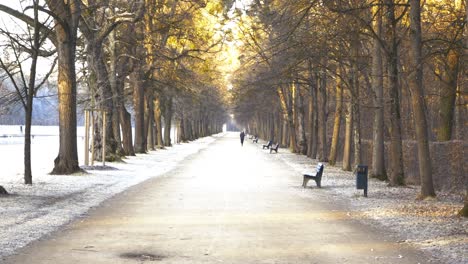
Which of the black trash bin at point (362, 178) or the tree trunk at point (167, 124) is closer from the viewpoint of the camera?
the black trash bin at point (362, 178)

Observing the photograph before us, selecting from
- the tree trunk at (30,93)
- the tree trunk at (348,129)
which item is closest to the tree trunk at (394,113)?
the tree trunk at (348,129)

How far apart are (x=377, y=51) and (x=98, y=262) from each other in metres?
16.5

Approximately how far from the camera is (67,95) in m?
24.3

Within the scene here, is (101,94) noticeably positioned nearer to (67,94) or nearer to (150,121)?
(67,94)

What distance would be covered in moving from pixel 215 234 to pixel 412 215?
4.82 metres

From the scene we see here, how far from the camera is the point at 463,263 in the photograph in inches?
331

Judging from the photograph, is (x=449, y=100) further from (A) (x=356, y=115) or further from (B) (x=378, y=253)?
(B) (x=378, y=253)

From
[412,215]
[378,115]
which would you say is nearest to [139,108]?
[378,115]

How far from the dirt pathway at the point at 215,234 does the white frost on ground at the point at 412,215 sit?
16.5 inches

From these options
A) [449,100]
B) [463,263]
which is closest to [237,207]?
[463,263]

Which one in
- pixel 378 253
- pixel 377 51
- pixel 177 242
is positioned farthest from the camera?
pixel 377 51

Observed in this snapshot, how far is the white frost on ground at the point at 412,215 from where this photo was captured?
967 centimetres

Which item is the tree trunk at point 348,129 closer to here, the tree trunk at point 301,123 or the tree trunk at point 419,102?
the tree trunk at point 419,102

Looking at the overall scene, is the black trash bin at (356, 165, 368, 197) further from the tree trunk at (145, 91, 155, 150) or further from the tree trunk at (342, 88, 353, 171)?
the tree trunk at (145, 91, 155, 150)
